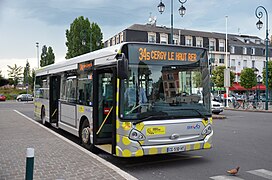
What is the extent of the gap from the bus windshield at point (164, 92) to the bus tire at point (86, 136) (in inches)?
91.1

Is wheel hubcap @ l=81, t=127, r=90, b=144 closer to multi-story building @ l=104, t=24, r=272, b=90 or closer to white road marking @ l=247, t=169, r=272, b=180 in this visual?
white road marking @ l=247, t=169, r=272, b=180

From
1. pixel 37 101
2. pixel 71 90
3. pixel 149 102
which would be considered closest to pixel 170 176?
pixel 149 102

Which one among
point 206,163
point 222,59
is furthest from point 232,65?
point 206,163

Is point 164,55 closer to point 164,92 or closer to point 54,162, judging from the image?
point 164,92

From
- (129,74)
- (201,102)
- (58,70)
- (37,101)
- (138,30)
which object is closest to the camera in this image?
(129,74)

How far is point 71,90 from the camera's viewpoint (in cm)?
1037

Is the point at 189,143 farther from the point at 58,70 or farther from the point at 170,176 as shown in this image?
the point at 58,70

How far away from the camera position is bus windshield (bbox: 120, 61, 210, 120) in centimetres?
673

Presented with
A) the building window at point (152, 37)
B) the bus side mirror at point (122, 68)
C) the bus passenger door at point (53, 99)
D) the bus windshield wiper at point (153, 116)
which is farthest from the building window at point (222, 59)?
the bus side mirror at point (122, 68)

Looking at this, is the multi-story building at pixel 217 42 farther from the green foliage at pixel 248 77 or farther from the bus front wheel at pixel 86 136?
the bus front wheel at pixel 86 136

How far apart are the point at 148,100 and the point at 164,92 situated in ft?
1.46

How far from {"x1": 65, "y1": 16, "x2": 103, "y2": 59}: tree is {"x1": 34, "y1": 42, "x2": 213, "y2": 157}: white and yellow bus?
36790 millimetres

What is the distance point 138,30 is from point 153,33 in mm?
4139

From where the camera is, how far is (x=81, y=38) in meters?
45.0
